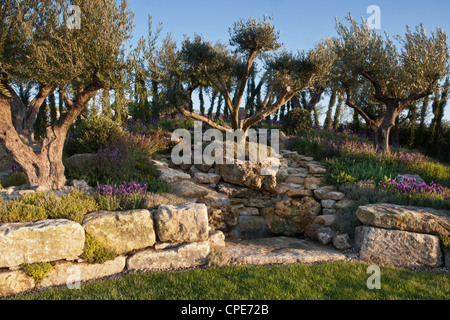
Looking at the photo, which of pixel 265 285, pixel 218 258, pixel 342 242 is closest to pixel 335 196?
pixel 342 242

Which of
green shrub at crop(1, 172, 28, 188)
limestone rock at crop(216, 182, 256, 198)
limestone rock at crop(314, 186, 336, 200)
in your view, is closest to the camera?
green shrub at crop(1, 172, 28, 188)

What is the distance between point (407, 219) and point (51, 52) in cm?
805

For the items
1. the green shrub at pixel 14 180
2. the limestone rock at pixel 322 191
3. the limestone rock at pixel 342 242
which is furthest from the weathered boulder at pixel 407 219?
the green shrub at pixel 14 180

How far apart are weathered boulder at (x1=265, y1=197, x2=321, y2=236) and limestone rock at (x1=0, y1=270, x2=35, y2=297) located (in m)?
5.83

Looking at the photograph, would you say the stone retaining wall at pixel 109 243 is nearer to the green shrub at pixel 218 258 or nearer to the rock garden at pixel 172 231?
the rock garden at pixel 172 231

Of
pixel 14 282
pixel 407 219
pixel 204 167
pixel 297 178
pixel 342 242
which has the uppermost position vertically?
pixel 204 167

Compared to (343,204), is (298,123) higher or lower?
higher

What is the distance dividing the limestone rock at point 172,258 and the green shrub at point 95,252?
403 millimetres

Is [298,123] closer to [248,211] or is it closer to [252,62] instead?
[252,62]

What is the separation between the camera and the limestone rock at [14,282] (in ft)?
15.4

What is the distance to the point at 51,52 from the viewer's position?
613cm

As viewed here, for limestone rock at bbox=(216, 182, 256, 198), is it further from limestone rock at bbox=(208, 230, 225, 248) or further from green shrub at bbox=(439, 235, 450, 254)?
green shrub at bbox=(439, 235, 450, 254)

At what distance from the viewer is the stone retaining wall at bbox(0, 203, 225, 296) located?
4.82 meters

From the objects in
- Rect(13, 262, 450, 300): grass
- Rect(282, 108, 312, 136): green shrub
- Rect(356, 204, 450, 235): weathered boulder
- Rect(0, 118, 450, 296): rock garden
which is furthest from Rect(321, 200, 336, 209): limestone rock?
Rect(282, 108, 312, 136): green shrub
